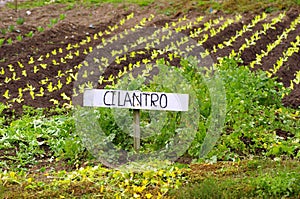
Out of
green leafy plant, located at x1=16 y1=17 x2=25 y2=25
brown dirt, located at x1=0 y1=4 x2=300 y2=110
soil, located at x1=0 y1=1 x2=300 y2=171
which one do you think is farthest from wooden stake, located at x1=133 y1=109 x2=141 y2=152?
green leafy plant, located at x1=16 y1=17 x2=25 y2=25

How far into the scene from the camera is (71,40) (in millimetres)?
12773

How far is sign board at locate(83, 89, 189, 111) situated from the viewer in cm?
595

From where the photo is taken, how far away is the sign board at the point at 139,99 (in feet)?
19.5

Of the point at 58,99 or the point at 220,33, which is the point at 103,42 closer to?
the point at 220,33

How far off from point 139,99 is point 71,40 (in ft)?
23.2

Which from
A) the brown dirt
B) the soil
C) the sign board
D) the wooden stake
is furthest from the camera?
the brown dirt

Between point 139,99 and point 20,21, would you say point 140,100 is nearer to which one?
point 139,99

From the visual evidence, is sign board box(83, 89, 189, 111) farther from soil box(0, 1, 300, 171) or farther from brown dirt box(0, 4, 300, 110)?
brown dirt box(0, 4, 300, 110)

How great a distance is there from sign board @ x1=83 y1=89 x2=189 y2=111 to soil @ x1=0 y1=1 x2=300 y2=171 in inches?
29.4

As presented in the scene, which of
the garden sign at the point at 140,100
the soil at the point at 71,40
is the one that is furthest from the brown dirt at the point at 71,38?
the garden sign at the point at 140,100

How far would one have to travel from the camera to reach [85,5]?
17703 millimetres

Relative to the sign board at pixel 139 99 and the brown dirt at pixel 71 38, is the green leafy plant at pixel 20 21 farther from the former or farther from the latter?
the sign board at pixel 139 99

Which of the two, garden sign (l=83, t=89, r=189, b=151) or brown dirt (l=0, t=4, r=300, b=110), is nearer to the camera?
garden sign (l=83, t=89, r=189, b=151)

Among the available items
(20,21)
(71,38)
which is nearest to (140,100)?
(71,38)
